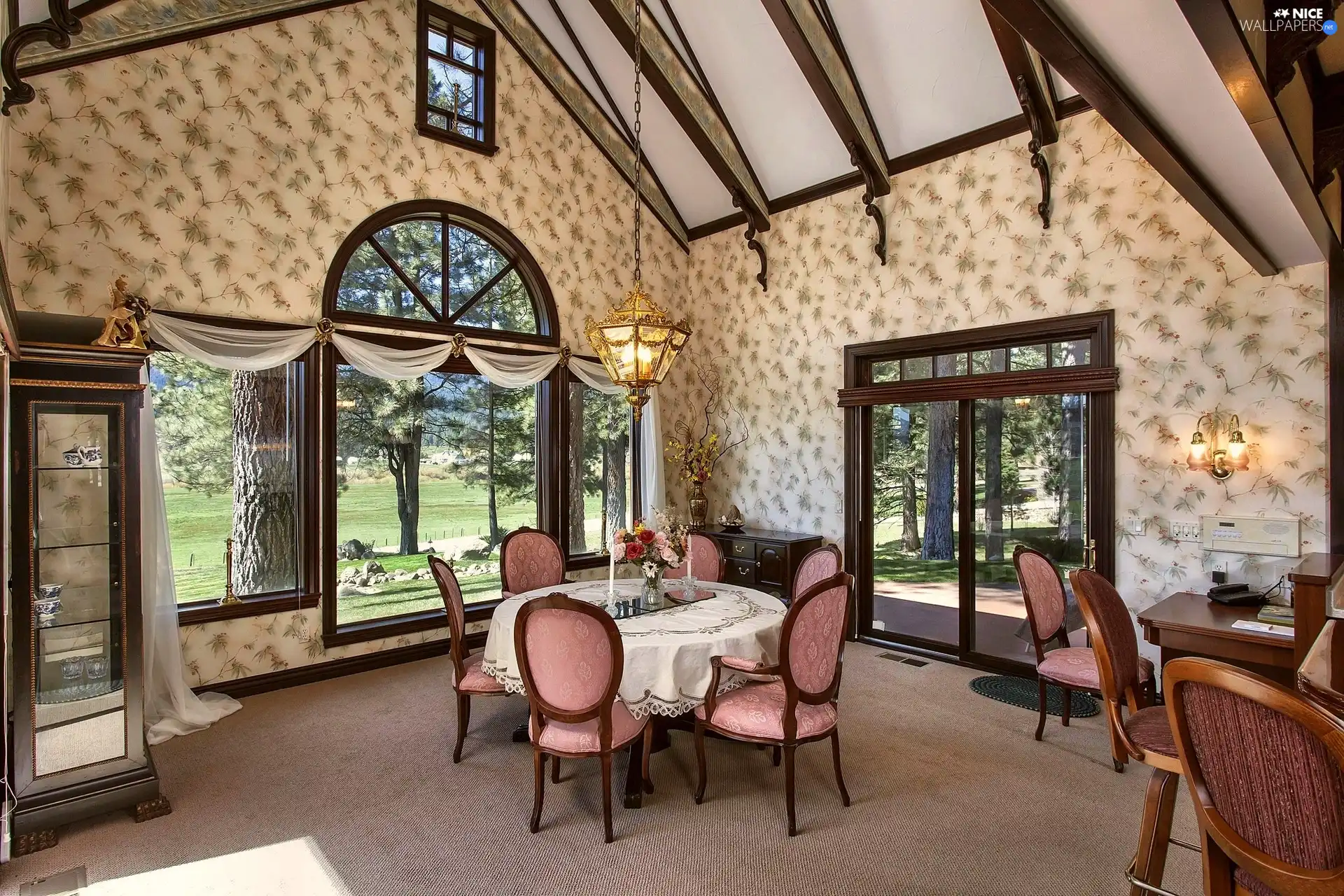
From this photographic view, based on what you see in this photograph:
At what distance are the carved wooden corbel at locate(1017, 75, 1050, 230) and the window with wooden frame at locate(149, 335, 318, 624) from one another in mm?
4833

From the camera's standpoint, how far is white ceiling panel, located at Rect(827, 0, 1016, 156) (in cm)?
417

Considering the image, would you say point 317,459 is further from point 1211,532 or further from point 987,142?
point 1211,532

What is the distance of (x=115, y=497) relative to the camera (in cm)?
295

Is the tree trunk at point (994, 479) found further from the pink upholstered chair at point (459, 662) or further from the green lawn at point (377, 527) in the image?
the pink upholstered chair at point (459, 662)

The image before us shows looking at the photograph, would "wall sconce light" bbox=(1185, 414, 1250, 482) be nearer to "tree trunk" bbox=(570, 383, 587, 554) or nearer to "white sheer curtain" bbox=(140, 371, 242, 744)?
"tree trunk" bbox=(570, 383, 587, 554)

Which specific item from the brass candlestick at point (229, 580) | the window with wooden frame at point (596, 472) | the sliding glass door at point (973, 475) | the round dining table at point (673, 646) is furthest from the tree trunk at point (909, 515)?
the brass candlestick at point (229, 580)

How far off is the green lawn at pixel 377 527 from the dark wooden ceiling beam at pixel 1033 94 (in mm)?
4253

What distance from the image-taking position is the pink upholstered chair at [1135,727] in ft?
6.92

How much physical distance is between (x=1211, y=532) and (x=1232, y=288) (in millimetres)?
1384

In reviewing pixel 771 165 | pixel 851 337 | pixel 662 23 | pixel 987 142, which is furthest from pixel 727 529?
pixel 662 23

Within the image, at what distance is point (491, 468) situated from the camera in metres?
5.55

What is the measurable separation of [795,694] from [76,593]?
3076 mm

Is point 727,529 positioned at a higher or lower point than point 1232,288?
lower

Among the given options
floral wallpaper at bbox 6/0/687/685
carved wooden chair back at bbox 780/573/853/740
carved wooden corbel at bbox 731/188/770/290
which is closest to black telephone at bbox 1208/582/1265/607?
carved wooden chair back at bbox 780/573/853/740
